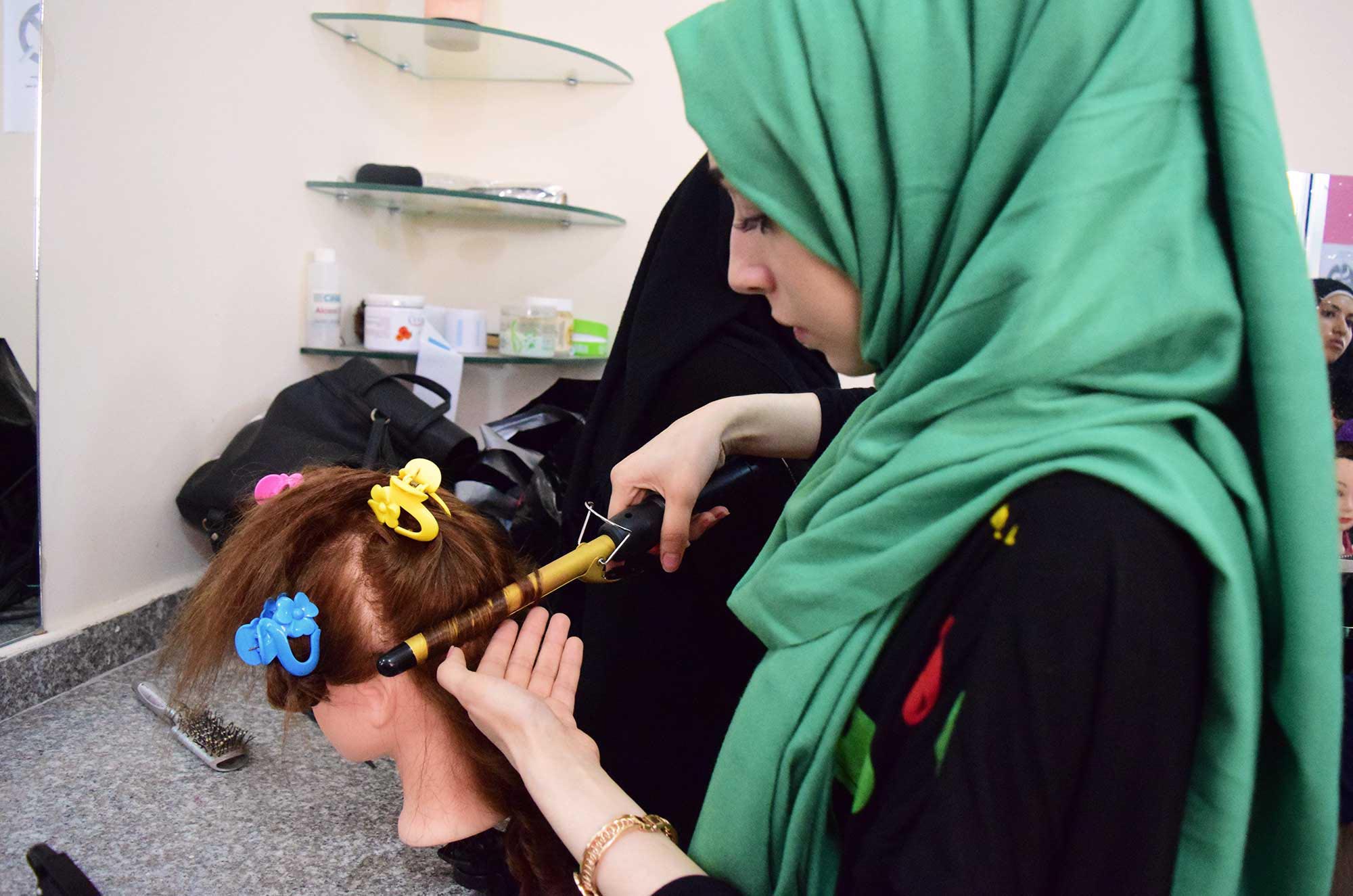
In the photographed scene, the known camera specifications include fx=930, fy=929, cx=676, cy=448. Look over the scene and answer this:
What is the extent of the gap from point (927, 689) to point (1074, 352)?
191 millimetres

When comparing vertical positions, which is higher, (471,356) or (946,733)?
(471,356)

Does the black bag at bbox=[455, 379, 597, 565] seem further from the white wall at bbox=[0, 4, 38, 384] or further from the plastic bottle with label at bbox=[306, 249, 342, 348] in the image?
the white wall at bbox=[0, 4, 38, 384]

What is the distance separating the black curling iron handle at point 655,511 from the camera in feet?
2.72

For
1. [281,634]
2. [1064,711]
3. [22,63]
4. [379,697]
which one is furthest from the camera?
[22,63]

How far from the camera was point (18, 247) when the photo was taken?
1.17m

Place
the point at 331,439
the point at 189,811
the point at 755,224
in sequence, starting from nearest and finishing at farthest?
1. the point at 755,224
2. the point at 189,811
3. the point at 331,439

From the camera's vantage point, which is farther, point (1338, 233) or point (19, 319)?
point (1338, 233)

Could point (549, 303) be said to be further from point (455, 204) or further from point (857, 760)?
point (857, 760)

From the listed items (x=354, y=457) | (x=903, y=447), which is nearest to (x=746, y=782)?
(x=903, y=447)

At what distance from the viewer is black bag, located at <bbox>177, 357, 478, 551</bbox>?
1429 mm

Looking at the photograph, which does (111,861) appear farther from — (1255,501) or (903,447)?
(1255,501)

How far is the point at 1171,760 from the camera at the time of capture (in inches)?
18.1

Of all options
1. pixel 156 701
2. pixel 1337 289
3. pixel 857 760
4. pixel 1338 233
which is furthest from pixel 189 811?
pixel 1338 233

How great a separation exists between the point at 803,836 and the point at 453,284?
1.67 m
